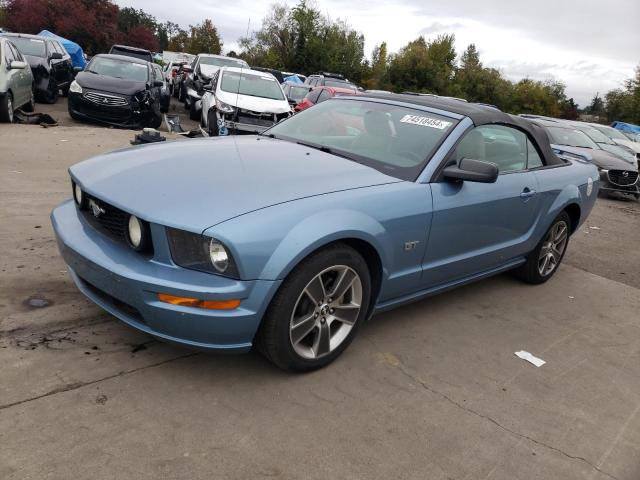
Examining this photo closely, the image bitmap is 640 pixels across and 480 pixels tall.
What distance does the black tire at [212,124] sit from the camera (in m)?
9.82

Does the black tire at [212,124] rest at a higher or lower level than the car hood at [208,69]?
lower

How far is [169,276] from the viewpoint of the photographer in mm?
2477

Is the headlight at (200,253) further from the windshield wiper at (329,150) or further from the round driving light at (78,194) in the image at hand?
the windshield wiper at (329,150)

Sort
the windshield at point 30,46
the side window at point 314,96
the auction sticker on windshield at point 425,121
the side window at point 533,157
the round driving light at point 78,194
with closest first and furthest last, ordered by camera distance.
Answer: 1. the round driving light at point 78,194
2. the auction sticker on windshield at point 425,121
3. the side window at point 533,157
4. the windshield at point 30,46
5. the side window at point 314,96

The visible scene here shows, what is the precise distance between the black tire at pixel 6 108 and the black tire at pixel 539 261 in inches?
357

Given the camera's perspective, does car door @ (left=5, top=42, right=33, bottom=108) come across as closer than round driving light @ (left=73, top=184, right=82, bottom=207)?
No

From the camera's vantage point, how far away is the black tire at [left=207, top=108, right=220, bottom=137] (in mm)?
9821

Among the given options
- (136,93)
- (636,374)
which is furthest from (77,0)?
(636,374)

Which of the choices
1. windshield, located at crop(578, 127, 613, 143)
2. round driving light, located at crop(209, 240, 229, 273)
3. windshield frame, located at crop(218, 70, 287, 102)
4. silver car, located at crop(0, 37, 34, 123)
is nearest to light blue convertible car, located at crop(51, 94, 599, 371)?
round driving light, located at crop(209, 240, 229, 273)

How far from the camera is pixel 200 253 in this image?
8.12 feet

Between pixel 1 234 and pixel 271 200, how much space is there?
113 inches

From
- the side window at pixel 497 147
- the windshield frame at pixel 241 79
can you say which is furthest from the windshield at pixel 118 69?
the side window at pixel 497 147

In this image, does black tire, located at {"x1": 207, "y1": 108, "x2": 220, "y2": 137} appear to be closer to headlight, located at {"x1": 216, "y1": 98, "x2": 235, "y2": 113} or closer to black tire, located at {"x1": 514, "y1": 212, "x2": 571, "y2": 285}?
headlight, located at {"x1": 216, "y1": 98, "x2": 235, "y2": 113}

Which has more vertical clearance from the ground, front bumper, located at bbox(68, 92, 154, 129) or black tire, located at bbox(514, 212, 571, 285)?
black tire, located at bbox(514, 212, 571, 285)
